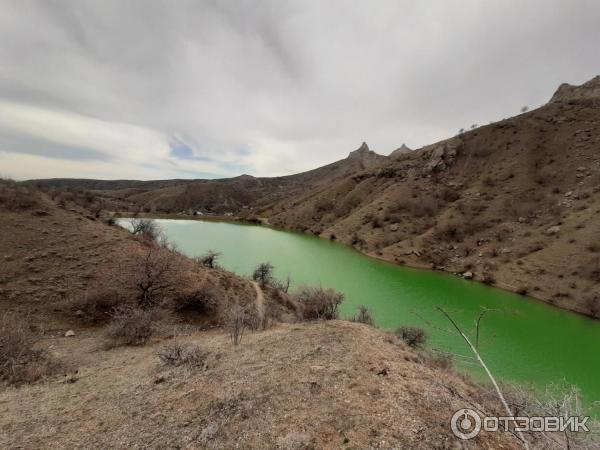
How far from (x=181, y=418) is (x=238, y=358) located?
3034 mm

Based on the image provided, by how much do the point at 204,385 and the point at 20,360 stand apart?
6161 mm

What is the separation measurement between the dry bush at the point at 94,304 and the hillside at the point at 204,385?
51 millimetres

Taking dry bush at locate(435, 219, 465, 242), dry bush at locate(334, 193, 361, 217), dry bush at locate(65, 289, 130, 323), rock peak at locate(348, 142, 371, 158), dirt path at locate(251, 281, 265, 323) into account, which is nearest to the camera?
dry bush at locate(65, 289, 130, 323)

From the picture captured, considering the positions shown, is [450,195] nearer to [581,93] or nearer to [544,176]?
[544,176]

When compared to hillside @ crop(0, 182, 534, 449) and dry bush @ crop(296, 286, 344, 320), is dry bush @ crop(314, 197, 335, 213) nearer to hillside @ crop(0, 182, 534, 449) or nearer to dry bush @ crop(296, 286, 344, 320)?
dry bush @ crop(296, 286, 344, 320)

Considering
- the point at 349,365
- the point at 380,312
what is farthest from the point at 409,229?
the point at 349,365

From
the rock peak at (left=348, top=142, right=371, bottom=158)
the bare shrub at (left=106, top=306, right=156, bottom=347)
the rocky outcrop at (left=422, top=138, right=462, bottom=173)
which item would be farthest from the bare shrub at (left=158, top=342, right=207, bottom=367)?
the rock peak at (left=348, top=142, right=371, bottom=158)

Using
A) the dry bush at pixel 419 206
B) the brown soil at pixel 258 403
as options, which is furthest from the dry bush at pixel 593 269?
the brown soil at pixel 258 403

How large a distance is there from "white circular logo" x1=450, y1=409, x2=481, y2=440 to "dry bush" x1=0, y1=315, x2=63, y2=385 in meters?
11.1

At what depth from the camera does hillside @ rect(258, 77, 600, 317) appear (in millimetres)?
27438

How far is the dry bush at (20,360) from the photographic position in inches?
342

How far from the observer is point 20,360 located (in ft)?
30.5

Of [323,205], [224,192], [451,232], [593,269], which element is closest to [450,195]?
[451,232]

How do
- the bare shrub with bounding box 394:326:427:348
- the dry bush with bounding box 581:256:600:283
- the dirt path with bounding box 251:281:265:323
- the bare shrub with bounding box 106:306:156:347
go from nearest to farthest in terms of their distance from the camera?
the bare shrub with bounding box 106:306:156:347 < the bare shrub with bounding box 394:326:427:348 < the dirt path with bounding box 251:281:265:323 < the dry bush with bounding box 581:256:600:283
